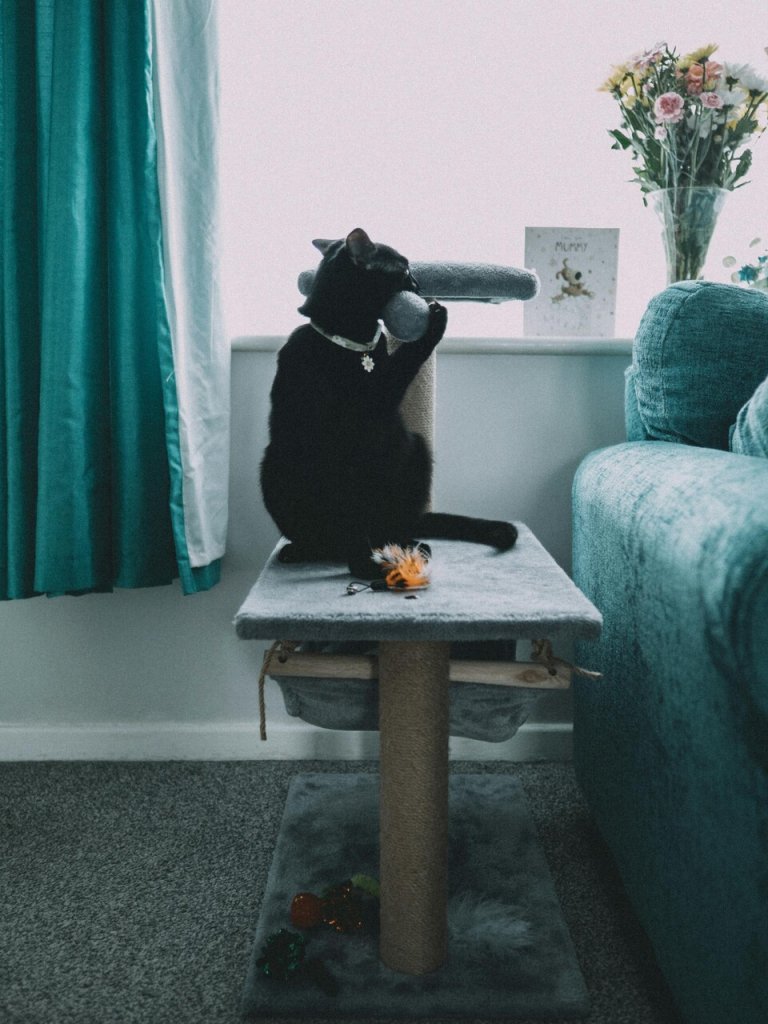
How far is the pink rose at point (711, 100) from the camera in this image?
126 centimetres

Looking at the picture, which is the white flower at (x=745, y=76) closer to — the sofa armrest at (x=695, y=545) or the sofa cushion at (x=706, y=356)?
the sofa cushion at (x=706, y=356)

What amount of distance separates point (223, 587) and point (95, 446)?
1.22ft

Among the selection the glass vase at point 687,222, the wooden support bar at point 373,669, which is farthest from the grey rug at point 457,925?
the glass vase at point 687,222

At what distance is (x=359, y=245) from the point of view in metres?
0.92

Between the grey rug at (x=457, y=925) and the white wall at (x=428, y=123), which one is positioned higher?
the white wall at (x=428, y=123)

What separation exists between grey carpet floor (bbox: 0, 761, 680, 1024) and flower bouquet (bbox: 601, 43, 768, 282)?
1037 millimetres

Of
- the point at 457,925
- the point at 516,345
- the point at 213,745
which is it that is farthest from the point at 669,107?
the point at 213,745

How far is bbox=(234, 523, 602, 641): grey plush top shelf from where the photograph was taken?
2.52 feet

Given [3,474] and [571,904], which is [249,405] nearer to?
[3,474]

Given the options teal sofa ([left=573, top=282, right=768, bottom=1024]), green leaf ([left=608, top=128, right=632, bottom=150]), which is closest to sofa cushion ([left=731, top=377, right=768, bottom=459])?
teal sofa ([left=573, top=282, right=768, bottom=1024])

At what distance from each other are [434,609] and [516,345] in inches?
29.3

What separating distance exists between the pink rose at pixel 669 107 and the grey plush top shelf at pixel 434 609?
2.79 ft

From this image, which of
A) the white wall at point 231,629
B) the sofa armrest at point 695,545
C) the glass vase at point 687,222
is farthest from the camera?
the white wall at point 231,629

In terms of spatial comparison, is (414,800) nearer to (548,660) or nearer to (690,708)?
(548,660)
